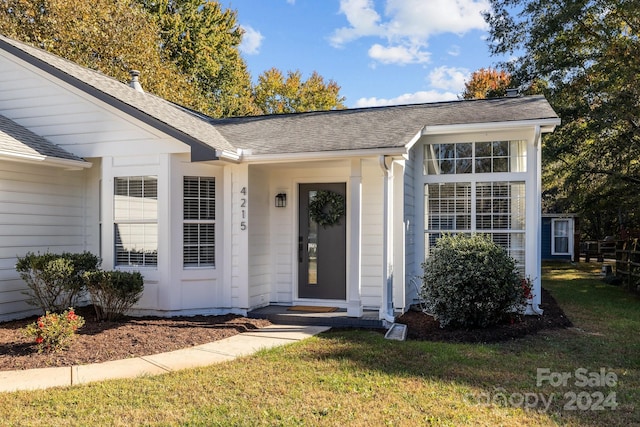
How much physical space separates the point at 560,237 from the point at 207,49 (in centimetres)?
2068

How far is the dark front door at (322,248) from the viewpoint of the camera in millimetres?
8383

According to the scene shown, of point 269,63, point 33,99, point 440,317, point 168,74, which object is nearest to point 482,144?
point 440,317

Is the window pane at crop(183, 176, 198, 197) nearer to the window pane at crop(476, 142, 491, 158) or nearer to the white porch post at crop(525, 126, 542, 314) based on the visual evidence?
the window pane at crop(476, 142, 491, 158)

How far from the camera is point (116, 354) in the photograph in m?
5.65

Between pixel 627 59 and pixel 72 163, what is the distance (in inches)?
530

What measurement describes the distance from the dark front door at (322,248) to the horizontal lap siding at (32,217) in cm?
384

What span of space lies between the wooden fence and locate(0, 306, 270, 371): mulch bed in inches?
360

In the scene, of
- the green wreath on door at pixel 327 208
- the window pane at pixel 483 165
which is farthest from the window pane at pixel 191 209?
the window pane at pixel 483 165

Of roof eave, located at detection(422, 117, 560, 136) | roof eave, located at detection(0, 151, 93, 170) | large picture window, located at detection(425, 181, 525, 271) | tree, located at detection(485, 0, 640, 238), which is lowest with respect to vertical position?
large picture window, located at detection(425, 181, 525, 271)

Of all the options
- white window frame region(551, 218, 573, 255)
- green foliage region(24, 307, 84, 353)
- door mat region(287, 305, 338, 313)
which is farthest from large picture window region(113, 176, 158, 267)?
white window frame region(551, 218, 573, 255)

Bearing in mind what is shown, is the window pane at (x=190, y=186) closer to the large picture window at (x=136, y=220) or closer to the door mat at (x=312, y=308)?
the large picture window at (x=136, y=220)

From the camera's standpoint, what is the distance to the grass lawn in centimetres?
381

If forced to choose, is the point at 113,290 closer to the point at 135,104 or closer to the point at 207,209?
the point at 207,209

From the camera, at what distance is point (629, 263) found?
1185cm
